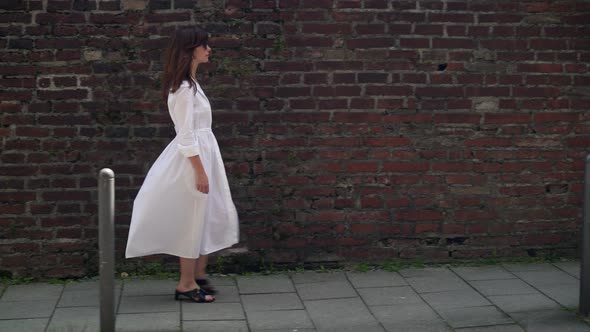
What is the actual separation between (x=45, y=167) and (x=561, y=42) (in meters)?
4.09

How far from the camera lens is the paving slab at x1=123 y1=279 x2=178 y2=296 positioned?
5.76 metres

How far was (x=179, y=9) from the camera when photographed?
6.03m

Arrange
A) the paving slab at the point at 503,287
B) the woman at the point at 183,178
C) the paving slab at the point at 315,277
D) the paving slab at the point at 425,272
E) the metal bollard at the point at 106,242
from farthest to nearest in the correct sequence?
the paving slab at the point at 425,272
the paving slab at the point at 315,277
the paving slab at the point at 503,287
the woman at the point at 183,178
the metal bollard at the point at 106,242

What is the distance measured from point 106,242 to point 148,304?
3.92 feet

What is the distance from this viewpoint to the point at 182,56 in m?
5.35

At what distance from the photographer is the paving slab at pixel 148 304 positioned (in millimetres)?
5367

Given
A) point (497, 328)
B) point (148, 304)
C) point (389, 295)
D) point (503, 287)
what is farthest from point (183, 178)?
point (503, 287)

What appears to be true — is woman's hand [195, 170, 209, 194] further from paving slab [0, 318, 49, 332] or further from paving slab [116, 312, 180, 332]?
paving slab [0, 318, 49, 332]

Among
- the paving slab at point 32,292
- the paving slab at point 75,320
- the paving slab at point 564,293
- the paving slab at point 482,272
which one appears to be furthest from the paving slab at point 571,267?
the paving slab at point 32,292

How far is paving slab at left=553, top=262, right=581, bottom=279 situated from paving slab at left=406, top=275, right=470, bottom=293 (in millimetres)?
917

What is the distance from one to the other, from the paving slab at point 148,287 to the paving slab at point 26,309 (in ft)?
1.76

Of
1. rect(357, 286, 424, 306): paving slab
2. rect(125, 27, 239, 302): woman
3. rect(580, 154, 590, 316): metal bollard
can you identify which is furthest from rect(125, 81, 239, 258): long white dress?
rect(580, 154, 590, 316): metal bollard

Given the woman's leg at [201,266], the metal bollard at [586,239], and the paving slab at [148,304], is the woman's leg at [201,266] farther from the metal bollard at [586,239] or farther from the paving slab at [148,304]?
the metal bollard at [586,239]

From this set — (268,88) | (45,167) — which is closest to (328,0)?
(268,88)
